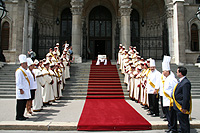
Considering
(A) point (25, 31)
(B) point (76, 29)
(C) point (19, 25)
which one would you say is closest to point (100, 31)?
(B) point (76, 29)

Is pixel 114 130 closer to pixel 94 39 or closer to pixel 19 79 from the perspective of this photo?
pixel 19 79

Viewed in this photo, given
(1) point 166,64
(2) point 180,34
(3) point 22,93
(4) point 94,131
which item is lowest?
(4) point 94,131

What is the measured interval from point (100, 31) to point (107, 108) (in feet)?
56.0

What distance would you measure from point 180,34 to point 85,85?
1172 centimetres

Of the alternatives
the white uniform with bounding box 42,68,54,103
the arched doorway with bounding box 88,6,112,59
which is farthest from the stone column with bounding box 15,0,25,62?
the white uniform with bounding box 42,68,54,103

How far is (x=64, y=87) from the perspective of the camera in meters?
11.2

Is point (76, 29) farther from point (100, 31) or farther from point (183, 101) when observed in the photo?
point (183, 101)

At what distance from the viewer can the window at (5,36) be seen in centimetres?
1748

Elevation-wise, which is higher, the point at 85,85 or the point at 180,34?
the point at 180,34

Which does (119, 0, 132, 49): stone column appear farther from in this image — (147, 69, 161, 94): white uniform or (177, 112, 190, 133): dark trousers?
(177, 112, 190, 133): dark trousers

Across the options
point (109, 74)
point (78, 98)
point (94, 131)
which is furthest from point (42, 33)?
point (94, 131)

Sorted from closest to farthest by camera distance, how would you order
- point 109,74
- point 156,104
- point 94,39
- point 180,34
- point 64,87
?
point 156,104
point 64,87
point 109,74
point 180,34
point 94,39

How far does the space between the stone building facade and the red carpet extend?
5182 mm

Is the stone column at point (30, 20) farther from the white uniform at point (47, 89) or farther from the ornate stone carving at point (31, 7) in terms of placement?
the white uniform at point (47, 89)
